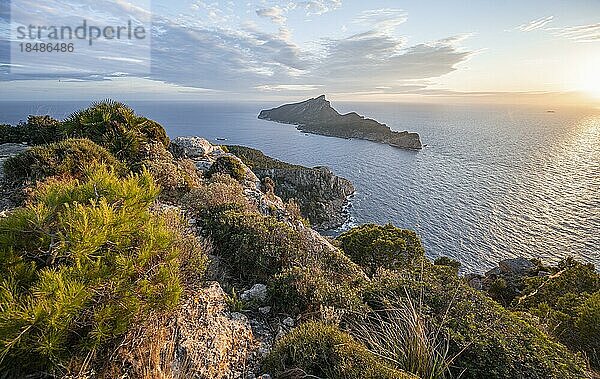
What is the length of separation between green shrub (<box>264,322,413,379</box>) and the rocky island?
313 feet

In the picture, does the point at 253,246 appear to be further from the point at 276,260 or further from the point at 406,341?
the point at 406,341

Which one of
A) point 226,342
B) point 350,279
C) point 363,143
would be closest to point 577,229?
point 350,279

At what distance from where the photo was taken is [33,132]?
1176 cm

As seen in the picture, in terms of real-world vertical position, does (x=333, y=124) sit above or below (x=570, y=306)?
above

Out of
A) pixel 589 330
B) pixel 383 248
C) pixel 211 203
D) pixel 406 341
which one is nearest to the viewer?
pixel 406 341

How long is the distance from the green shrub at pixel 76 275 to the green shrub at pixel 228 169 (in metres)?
9.94

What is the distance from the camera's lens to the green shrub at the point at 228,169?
1307 centimetres

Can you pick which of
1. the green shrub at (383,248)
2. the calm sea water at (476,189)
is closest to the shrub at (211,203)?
the green shrub at (383,248)

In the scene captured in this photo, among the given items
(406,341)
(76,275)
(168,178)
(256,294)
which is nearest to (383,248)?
(168,178)

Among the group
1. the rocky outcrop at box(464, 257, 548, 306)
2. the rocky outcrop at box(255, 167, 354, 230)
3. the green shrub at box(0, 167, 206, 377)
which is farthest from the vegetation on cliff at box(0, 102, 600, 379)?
the rocky outcrop at box(255, 167, 354, 230)

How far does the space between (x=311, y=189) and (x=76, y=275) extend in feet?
151

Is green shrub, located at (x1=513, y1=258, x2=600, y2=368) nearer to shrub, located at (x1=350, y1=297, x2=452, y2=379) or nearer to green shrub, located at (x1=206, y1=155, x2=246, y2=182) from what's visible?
shrub, located at (x1=350, y1=297, x2=452, y2=379)

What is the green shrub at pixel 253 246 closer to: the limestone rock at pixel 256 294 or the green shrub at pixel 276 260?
the green shrub at pixel 276 260

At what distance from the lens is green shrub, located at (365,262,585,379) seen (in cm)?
366
